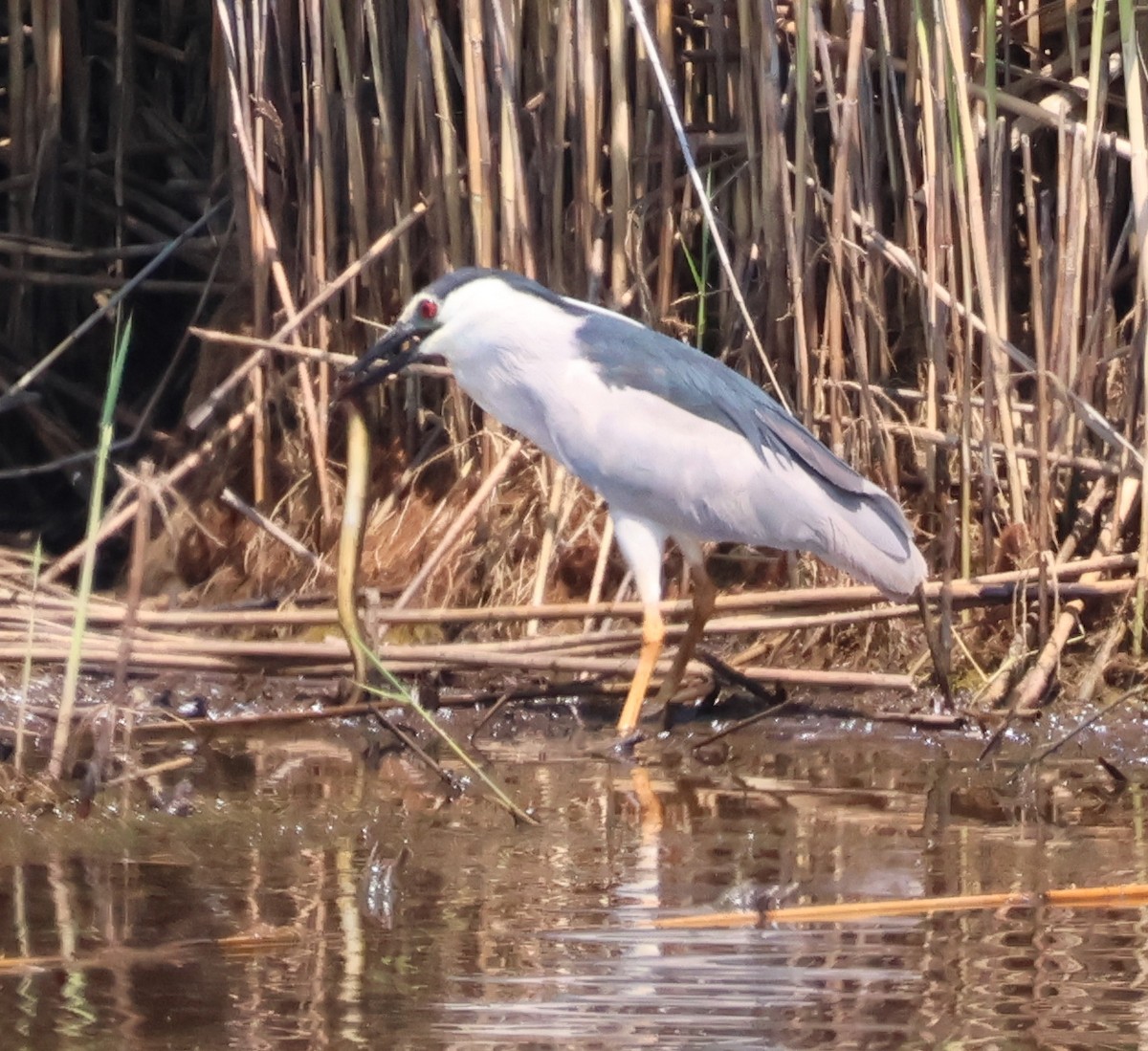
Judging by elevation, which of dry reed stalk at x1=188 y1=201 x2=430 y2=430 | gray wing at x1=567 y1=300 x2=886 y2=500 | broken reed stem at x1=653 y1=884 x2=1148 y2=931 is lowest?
broken reed stem at x1=653 y1=884 x2=1148 y2=931

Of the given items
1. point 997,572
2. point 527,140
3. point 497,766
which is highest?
point 527,140

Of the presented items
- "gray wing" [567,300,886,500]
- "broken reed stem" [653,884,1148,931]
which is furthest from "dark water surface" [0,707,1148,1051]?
"gray wing" [567,300,886,500]

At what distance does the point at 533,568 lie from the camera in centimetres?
537

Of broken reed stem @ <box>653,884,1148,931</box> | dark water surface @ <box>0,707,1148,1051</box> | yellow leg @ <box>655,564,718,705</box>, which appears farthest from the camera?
yellow leg @ <box>655,564,718,705</box>

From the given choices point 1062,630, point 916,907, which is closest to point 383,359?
point 1062,630

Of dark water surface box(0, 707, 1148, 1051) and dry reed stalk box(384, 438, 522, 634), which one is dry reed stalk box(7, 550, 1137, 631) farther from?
dark water surface box(0, 707, 1148, 1051)

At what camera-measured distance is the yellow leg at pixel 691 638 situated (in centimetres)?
490

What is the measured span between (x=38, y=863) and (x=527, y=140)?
8.95 feet

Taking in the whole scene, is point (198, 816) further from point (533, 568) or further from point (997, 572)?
point (997, 572)

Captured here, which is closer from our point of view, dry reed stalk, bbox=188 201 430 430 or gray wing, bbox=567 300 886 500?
gray wing, bbox=567 300 886 500

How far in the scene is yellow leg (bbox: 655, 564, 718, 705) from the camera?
4.90m

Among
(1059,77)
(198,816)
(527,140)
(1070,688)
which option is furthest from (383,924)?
(1059,77)

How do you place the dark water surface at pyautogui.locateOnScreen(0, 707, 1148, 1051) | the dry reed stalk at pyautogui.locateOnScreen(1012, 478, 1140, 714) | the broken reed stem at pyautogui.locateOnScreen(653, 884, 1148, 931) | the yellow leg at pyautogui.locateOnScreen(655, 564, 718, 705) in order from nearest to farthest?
the dark water surface at pyautogui.locateOnScreen(0, 707, 1148, 1051) → the broken reed stem at pyautogui.locateOnScreen(653, 884, 1148, 931) → the dry reed stalk at pyautogui.locateOnScreen(1012, 478, 1140, 714) → the yellow leg at pyautogui.locateOnScreen(655, 564, 718, 705)

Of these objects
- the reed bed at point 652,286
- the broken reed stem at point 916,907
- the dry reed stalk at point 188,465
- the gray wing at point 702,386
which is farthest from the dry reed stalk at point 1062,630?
the dry reed stalk at point 188,465
